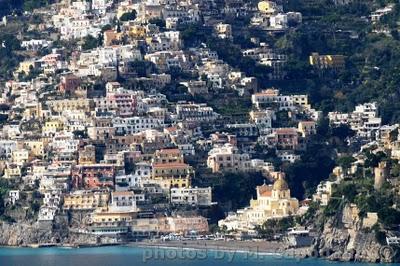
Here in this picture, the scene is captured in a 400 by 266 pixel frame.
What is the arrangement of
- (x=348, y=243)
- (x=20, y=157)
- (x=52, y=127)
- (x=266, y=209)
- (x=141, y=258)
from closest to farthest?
(x=348, y=243) < (x=141, y=258) < (x=266, y=209) < (x=20, y=157) < (x=52, y=127)

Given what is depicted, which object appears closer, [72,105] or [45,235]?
[45,235]

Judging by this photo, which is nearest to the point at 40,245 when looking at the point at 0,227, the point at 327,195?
the point at 0,227

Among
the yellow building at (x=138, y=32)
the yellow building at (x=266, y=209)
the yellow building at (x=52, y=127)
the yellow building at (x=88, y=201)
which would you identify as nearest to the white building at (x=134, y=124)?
the yellow building at (x=52, y=127)

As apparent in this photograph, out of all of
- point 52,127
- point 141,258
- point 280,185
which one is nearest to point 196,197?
A: point 280,185

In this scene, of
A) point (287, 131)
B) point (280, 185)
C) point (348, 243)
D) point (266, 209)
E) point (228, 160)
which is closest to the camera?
point (348, 243)

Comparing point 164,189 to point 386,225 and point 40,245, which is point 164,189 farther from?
point 386,225

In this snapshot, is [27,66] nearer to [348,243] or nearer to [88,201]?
[88,201]

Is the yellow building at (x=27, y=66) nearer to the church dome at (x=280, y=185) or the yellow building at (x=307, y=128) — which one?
the yellow building at (x=307, y=128)

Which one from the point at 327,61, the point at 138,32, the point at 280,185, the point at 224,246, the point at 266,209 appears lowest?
the point at 224,246
